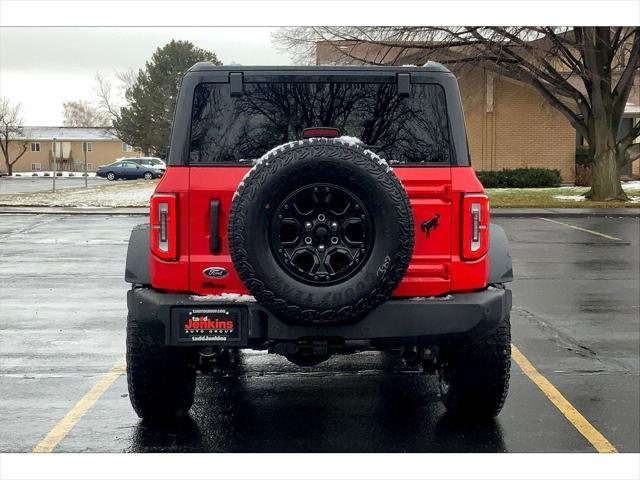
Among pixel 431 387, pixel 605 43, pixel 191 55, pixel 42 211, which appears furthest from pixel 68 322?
pixel 191 55

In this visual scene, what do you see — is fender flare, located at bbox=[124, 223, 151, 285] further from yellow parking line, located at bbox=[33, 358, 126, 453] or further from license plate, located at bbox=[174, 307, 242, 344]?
yellow parking line, located at bbox=[33, 358, 126, 453]

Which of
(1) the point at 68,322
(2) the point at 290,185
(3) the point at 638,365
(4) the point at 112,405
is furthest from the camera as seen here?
(1) the point at 68,322

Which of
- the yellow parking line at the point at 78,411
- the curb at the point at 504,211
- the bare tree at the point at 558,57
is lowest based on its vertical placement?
the yellow parking line at the point at 78,411

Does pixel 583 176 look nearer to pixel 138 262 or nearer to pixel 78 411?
pixel 78 411

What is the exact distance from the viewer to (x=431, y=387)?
255 inches

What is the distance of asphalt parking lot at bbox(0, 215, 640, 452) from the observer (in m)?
Answer: 5.26

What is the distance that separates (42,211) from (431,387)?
76.3ft

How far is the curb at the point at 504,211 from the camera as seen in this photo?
987 inches

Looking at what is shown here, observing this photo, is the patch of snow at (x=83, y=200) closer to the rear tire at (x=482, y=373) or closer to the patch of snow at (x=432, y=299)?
the rear tire at (x=482, y=373)

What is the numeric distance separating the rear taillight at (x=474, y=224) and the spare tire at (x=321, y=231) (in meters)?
0.50

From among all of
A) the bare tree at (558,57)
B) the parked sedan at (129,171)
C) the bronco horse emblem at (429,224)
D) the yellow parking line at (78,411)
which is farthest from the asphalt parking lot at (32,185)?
the bronco horse emblem at (429,224)

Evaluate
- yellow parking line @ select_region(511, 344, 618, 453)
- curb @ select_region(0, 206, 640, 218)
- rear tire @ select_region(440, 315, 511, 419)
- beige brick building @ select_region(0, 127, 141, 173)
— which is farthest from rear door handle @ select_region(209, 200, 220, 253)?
beige brick building @ select_region(0, 127, 141, 173)

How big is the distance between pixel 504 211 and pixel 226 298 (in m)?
22.0

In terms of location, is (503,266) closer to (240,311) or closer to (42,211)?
(240,311)
